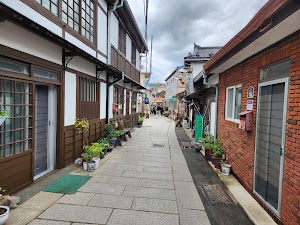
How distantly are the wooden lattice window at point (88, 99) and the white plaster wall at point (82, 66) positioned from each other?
10.9 inches

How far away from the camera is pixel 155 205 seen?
12.7 feet

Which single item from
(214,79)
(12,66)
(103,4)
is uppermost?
(103,4)

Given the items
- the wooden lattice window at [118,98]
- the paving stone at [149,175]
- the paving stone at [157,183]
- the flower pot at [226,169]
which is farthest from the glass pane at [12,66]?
the wooden lattice window at [118,98]

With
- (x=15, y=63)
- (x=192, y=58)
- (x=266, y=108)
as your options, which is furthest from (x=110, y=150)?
(x=192, y=58)

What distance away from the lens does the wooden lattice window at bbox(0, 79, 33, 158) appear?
377 centimetres

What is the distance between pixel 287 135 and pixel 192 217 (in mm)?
2039

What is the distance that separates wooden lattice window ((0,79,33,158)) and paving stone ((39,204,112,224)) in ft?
4.57

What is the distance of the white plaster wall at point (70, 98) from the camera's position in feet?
19.0

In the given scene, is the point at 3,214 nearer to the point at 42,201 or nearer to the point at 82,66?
the point at 42,201

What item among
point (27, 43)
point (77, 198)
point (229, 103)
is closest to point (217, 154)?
point (229, 103)

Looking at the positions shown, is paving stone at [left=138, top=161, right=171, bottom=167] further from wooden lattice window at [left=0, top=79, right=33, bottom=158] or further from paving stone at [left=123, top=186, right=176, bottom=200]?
wooden lattice window at [left=0, top=79, right=33, bottom=158]

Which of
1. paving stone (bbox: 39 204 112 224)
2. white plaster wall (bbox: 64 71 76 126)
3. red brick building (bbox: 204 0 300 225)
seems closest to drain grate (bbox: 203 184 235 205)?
red brick building (bbox: 204 0 300 225)

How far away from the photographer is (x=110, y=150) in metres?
8.05

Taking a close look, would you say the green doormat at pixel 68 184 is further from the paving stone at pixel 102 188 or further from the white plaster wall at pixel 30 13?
the white plaster wall at pixel 30 13
